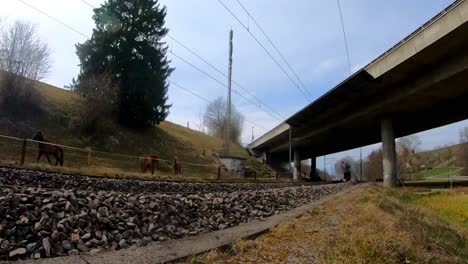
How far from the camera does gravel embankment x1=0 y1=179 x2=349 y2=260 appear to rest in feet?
15.1

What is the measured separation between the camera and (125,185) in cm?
1584

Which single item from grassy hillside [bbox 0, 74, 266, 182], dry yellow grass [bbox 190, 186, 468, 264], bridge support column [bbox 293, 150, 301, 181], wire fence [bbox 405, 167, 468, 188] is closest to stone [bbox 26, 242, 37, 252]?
dry yellow grass [bbox 190, 186, 468, 264]

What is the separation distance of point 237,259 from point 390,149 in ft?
116

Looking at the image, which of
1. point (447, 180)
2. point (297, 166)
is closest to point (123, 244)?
point (447, 180)

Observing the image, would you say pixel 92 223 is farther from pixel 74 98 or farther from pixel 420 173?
pixel 420 173

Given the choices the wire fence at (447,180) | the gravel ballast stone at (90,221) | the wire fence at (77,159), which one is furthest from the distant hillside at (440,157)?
the gravel ballast stone at (90,221)

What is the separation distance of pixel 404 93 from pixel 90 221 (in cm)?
2896

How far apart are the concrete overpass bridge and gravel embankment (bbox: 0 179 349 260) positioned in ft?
63.5

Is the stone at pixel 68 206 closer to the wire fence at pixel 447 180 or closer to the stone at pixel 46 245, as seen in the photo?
the stone at pixel 46 245

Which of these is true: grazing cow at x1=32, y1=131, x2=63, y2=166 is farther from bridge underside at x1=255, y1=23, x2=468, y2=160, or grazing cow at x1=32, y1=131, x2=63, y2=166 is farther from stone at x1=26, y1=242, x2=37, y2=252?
bridge underside at x1=255, y1=23, x2=468, y2=160

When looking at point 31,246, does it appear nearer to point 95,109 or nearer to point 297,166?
point 95,109

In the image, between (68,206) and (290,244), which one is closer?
(290,244)

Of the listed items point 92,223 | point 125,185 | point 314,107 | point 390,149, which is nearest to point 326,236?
point 92,223

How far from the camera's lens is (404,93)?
29.6m
